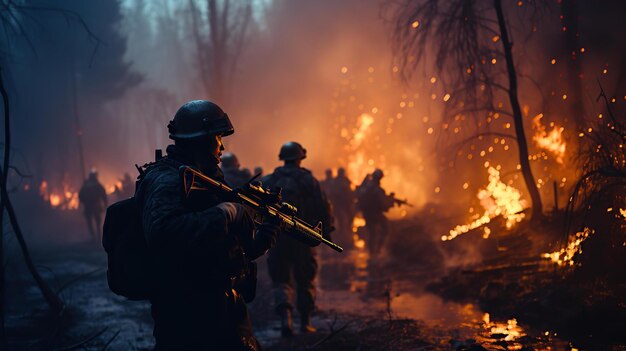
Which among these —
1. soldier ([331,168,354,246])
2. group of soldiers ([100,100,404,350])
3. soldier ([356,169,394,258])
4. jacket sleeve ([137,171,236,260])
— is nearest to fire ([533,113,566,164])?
soldier ([356,169,394,258])

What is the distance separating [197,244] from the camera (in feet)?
9.40

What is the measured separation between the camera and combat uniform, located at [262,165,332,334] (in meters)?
6.94

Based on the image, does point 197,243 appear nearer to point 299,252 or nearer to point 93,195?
point 299,252

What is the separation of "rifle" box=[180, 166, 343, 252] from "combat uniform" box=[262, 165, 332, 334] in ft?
9.27

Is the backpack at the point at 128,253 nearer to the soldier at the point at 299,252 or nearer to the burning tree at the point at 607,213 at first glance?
the soldier at the point at 299,252

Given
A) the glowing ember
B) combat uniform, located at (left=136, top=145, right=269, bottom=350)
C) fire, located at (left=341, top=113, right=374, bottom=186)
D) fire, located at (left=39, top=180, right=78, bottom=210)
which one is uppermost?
fire, located at (left=341, top=113, right=374, bottom=186)

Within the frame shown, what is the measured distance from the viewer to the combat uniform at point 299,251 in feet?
22.8

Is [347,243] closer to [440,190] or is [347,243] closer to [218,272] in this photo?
[440,190]

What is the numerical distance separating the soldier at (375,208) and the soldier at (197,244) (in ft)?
30.9

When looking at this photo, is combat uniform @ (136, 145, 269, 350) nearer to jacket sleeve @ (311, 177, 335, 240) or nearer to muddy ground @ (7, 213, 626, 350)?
muddy ground @ (7, 213, 626, 350)

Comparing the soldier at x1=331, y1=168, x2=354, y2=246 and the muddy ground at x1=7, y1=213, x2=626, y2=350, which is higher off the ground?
the soldier at x1=331, y1=168, x2=354, y2=246

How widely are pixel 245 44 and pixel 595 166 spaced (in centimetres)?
3469

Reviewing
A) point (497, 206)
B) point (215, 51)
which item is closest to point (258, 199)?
point (497, 206)

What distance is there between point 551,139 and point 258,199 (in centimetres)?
1063
